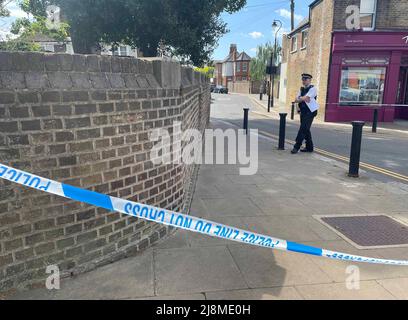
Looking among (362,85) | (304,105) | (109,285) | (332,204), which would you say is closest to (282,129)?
(304,105)

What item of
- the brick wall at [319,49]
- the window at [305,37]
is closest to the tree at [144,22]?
the brick wall at [319,49]

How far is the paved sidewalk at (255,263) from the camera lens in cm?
283

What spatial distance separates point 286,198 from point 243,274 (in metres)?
2.47

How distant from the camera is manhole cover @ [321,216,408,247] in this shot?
3891 millimetres

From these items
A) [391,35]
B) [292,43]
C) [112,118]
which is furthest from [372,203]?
[292,43]

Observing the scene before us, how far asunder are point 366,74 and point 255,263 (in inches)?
668

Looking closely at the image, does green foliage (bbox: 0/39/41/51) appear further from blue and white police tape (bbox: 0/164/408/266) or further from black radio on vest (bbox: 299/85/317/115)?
blue and white police tape (bbox: 0/164/408/266)

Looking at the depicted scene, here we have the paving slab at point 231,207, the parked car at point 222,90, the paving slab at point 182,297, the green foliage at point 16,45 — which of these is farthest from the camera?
the parked car at point 222,90

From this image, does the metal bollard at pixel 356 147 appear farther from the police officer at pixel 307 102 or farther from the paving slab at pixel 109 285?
the paving slab at pixel 109 285

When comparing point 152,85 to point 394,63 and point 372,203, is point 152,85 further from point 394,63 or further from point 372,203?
point 394,63

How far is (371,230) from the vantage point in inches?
166

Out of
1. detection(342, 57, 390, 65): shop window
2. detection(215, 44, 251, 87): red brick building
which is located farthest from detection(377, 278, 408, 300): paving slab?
detection(215, 44, 251, 87): red brick building

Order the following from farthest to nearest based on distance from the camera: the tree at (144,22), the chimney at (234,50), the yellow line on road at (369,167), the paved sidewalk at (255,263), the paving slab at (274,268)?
the chimney at (234,50) → the tree at (144,22) → the yellow line on road at (369,167) → the paving slab at (274,268) → the paved sidewalk at (255,263)

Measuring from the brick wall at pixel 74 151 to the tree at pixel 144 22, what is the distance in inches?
405
